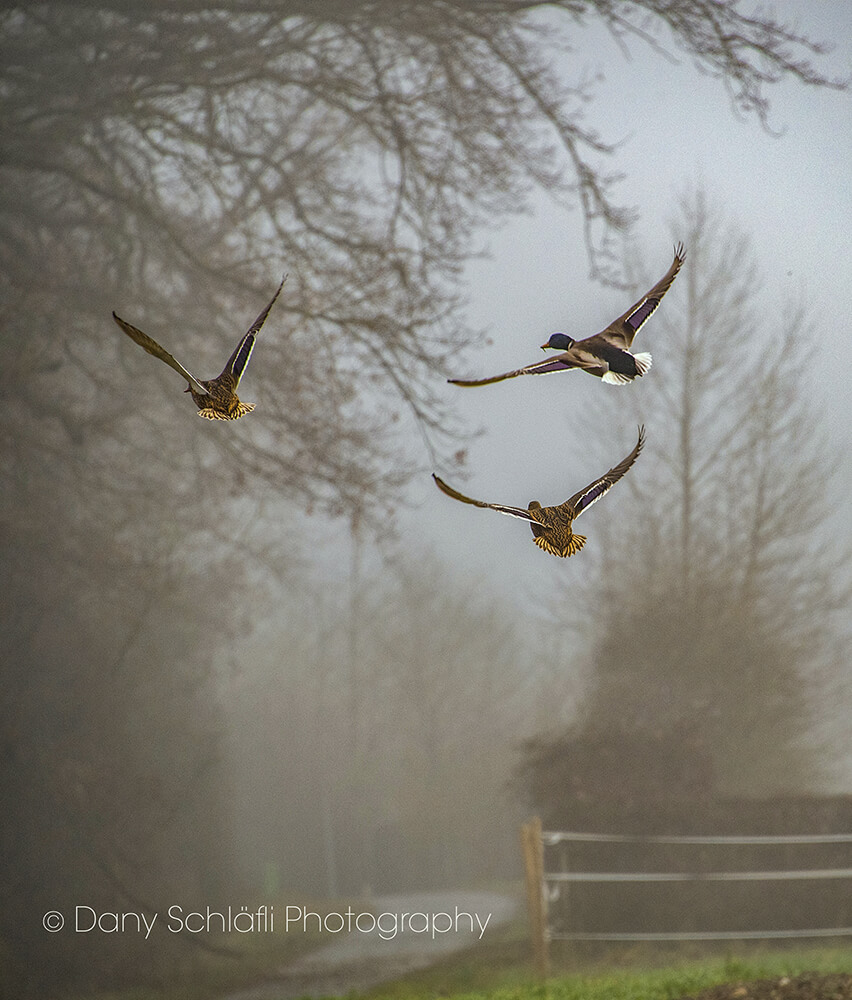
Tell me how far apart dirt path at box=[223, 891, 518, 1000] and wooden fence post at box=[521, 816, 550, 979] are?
0.89 m

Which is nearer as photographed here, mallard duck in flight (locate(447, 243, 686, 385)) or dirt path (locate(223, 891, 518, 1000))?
mallard duck in flight (locate(447, 243, 686, 385))

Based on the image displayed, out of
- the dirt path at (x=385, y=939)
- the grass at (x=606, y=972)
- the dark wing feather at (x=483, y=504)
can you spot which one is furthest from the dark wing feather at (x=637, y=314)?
the dirt path at (x=385, y=939)

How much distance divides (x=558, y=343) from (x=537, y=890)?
446 centimetres

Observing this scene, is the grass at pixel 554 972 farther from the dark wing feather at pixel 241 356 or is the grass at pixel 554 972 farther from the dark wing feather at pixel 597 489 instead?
the dark wing feather at pixel 241 356

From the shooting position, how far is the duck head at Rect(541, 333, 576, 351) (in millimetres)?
529

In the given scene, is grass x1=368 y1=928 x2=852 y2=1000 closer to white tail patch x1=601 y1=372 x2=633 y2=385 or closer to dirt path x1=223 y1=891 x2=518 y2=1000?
dirt path x1=223 y1=891 x2=518 y2=1000

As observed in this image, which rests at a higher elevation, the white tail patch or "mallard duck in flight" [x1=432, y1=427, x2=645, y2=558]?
the white tail patch

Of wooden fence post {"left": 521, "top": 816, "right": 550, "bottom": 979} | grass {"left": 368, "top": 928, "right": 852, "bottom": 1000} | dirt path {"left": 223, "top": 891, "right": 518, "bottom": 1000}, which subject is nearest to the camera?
grass {"left": 368, "top": 928, "right": 852, "bottom": 1000}

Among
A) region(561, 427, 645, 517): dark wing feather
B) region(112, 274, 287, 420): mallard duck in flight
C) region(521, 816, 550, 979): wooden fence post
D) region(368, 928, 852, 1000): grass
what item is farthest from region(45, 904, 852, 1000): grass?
region(112, 274, 287, 420): mallard duck in flight

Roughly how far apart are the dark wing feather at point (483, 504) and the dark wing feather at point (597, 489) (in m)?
0.02

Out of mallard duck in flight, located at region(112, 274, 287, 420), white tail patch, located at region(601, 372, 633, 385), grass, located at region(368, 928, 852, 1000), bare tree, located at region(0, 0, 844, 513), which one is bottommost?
grass, located at region(368, 928, 852, 1000)

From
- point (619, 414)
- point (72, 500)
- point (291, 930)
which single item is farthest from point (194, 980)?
point (619, 414)

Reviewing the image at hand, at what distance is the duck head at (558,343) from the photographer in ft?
1.74

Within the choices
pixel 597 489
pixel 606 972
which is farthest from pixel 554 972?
pixel 597 489
